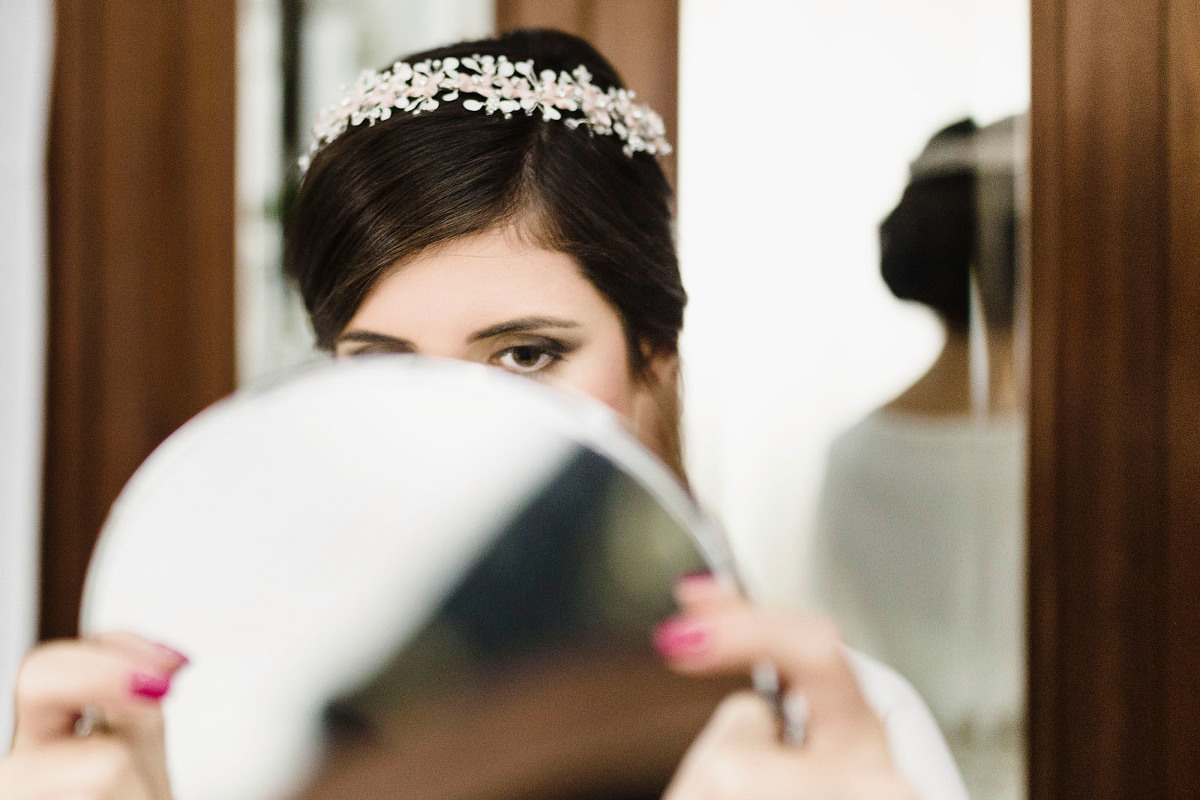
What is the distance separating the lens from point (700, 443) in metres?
0.58

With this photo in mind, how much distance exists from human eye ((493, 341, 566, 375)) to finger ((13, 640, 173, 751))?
20 centimetres

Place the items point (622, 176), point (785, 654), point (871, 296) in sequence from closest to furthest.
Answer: point (785, 654) < point (622, 176) < point (871, 296)

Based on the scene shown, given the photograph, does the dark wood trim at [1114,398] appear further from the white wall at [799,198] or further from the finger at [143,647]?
the finger at [143,647]

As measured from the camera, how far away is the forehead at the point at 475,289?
35cm

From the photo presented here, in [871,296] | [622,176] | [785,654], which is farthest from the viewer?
[871,296]

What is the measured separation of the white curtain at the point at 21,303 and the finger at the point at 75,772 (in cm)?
49

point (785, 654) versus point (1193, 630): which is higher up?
point (785, 654)

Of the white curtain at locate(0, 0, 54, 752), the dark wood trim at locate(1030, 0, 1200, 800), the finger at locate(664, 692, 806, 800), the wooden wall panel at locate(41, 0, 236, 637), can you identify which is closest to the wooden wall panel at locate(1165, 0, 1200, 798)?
the dark wood trim at locate(1030, 0, 1200, 800)

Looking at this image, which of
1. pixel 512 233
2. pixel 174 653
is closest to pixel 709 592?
pixel 174 653

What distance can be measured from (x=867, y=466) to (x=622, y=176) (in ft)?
0.97

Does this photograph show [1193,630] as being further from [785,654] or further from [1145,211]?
[785,654]

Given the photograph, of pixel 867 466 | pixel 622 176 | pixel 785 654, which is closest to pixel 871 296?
pixel 867 466

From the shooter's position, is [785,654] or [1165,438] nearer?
[785,654]

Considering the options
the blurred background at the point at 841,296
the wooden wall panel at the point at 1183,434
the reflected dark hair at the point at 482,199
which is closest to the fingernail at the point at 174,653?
the reflected dark hair at the point at 482,199
